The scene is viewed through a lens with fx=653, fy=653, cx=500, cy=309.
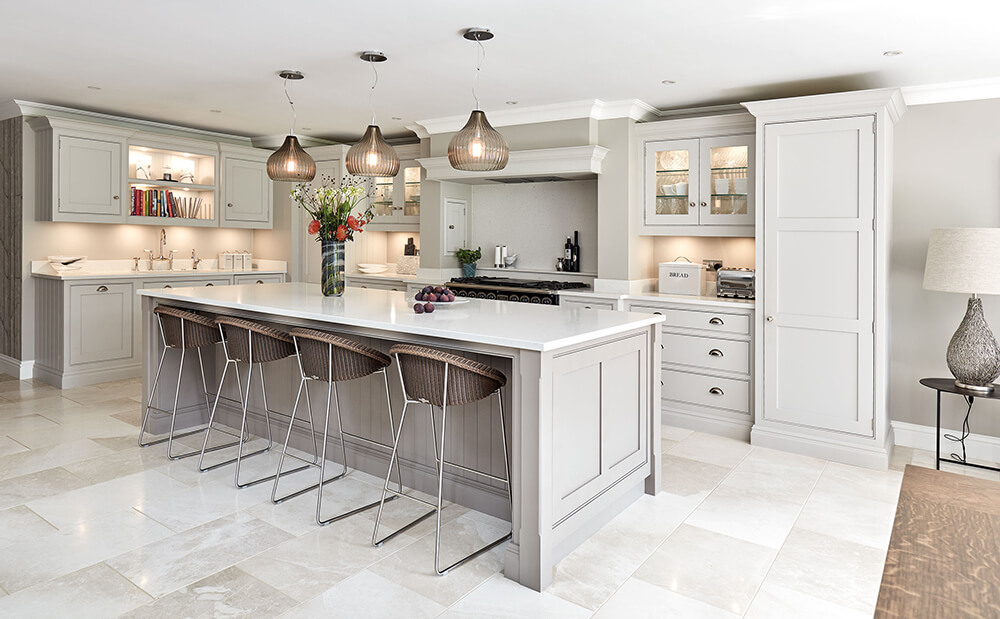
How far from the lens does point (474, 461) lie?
3238mm

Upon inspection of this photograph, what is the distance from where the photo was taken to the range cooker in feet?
17.6

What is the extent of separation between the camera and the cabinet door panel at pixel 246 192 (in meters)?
7.07

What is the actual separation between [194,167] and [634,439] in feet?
19.1

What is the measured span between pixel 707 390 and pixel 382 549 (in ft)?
9.36

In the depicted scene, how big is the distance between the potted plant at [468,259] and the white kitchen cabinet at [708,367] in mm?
1937

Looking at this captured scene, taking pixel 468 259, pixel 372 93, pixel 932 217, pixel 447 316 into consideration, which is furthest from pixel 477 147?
pixel 932 217

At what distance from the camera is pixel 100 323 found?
5.96 meters

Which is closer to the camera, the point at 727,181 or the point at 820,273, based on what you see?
the point at 820,273

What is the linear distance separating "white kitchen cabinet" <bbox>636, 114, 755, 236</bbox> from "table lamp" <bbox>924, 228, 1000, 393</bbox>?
1.23 m

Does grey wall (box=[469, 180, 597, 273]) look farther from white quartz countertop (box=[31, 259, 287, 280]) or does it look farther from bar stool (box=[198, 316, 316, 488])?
bar stool (box=[198, 316, 316, 488])

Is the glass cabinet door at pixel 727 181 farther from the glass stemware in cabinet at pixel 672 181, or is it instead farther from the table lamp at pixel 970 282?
the table lamp at pixel 970 282

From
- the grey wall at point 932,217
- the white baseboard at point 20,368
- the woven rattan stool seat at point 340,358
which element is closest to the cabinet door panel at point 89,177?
the white baseboard at point 20,368

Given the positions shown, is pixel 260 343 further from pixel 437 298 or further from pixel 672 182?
pixel 672 182

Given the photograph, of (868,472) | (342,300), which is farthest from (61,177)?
(868,472)
